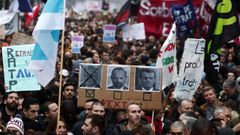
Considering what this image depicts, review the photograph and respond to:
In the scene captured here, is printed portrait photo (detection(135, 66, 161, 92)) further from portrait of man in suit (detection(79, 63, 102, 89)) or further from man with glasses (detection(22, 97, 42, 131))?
man with glasses (detection(22, 97, 42, 131))

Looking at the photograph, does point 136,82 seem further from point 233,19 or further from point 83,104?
point 233,19

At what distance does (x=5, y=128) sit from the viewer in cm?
991

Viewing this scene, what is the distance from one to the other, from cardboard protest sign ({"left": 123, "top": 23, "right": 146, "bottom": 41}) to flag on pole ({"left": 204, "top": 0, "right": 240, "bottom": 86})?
42.2ft

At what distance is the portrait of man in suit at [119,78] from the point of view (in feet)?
37.7

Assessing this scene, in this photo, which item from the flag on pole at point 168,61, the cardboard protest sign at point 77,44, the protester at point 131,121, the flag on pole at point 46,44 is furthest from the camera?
the cardboard protest sign at point 77,44

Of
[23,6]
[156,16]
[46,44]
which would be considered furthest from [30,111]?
[156,16]

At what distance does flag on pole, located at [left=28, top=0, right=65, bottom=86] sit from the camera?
10.7 metres

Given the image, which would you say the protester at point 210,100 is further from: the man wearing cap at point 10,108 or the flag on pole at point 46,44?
the man wearing cap at point 10,108

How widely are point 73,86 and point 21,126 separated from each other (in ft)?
10.4

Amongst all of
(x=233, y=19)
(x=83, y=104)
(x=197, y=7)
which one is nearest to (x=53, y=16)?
(x=83, y=104)

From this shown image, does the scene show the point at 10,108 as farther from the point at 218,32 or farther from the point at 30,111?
the point at 218,32

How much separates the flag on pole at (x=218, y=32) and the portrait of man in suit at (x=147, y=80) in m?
1.23

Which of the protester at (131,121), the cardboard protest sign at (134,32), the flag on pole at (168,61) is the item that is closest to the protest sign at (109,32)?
the cardboard protest sign at (134,32)

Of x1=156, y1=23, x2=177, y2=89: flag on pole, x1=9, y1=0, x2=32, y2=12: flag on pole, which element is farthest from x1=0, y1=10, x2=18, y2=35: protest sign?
x1=156, y1=23, x2=177, y2=89: flag on pole
